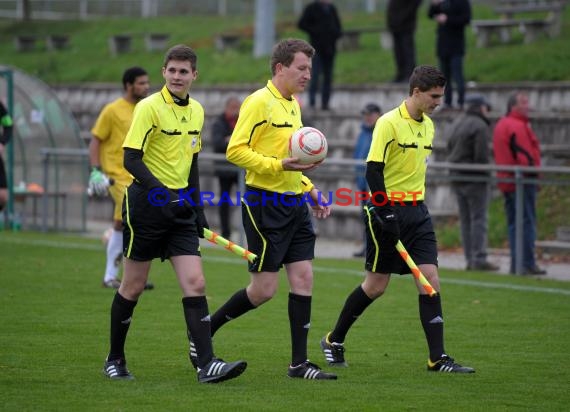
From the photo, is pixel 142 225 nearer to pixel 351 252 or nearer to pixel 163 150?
pixel 163 150

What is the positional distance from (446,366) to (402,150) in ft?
5.11

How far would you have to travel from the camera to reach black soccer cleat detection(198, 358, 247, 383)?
778 cm

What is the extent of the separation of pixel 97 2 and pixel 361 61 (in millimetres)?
18601

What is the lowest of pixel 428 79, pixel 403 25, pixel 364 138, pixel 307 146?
pixel 364 138

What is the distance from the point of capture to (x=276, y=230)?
8.35m

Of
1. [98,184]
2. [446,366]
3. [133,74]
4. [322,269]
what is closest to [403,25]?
[322,269]

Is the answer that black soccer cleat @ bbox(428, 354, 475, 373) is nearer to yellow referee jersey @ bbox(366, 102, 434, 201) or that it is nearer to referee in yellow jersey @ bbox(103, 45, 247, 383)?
yellow referee jersey @ bbox(366, 102, 434, 201)

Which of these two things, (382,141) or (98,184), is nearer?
(382,141)

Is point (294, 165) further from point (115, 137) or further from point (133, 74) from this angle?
point (115, 137)

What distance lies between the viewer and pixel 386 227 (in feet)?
28.1

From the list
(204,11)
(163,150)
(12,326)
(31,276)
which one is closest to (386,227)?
(163,150)

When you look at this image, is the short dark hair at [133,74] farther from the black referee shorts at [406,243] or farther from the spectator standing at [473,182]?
the spectator standing at [473,182]

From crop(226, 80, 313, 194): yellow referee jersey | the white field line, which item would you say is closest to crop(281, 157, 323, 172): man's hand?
crop(226, 80, 313, 194): yellow referee jersey

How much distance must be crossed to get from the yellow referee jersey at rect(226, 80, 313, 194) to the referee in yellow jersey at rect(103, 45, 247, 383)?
0.98 ft
